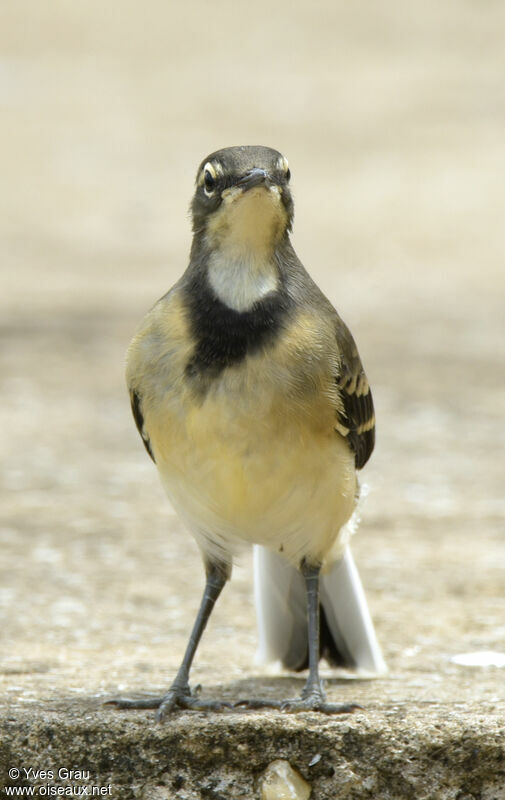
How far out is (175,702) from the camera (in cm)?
507

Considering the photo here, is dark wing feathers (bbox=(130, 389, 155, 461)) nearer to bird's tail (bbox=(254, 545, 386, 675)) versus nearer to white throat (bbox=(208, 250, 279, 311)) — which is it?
white throat (bbox=(208, 250, 279, 311))

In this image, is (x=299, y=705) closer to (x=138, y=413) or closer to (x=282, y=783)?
(x=282, y=783)

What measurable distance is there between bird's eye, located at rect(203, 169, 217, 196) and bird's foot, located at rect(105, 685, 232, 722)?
A: 1908 mm

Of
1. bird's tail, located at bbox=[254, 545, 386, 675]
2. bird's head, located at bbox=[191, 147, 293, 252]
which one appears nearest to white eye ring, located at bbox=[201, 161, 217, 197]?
bird's head, located at bbox=[191, 147, 293, 252]

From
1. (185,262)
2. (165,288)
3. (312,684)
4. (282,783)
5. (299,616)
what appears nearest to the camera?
(282,783)

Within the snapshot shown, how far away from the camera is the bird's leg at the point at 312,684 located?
5.03m

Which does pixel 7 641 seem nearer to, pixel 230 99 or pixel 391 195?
pixel 391 195

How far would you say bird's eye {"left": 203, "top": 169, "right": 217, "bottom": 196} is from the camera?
499cm

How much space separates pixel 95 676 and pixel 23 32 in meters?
20.0

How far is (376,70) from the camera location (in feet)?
74.4

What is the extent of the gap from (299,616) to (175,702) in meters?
1.05

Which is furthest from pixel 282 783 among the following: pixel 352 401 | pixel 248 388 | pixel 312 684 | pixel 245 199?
pixel 245 199

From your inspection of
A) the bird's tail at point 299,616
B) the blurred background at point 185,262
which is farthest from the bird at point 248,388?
the blurred background at point 185,262

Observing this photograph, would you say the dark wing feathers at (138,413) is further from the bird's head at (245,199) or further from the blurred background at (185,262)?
the blurred background at (185,262)
